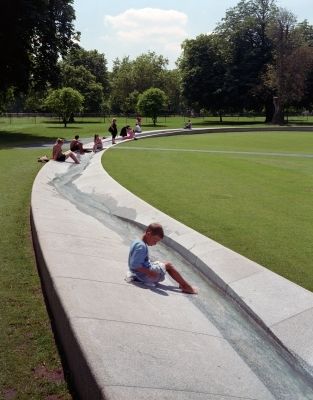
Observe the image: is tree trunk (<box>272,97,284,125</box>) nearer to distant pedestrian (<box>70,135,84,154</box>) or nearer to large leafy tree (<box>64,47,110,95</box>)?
distant pedestrian (<box>70,135,84,154</box>)

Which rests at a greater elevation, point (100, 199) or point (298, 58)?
point (298, 58)

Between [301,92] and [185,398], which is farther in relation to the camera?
[301,92]

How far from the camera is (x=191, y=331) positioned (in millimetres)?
5609

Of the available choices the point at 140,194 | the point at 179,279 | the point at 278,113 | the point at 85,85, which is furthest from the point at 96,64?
the point at 179,279

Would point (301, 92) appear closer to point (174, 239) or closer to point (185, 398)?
point (174, 239)

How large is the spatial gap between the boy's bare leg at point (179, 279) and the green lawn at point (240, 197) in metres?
1.64

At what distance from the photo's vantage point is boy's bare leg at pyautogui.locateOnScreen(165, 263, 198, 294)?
6.99 metres

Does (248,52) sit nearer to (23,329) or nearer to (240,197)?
(240,197)

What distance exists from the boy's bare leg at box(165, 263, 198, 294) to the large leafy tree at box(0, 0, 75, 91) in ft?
102

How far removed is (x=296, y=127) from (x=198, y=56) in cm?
2349

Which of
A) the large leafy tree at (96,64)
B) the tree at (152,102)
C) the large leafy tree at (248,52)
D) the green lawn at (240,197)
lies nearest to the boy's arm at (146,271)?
the green lawn at (240,197)

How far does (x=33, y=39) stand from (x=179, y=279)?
35.9 metres

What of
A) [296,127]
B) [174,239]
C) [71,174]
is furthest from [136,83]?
[174,239]

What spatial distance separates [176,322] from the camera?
5.76 m
